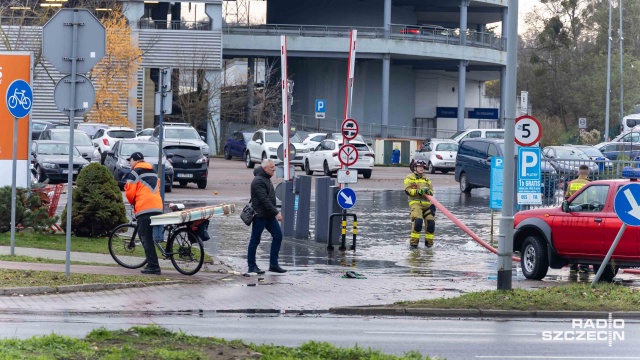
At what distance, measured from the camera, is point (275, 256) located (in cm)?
1773

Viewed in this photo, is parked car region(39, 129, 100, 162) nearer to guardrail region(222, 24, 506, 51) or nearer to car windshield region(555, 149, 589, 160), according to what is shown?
car windshield region(555, 149, 589, 160)

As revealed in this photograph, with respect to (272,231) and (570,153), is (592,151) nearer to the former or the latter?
(570,153)

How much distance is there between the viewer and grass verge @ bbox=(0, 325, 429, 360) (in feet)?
27.6

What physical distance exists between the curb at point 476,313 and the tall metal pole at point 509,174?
1133 millimetres

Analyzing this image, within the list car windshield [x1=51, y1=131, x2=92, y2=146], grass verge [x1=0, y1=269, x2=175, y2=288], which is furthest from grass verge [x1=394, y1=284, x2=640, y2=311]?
car windshield [x1=51, y1=131, x2=92, y2=146]

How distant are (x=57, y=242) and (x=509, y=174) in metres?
9.09

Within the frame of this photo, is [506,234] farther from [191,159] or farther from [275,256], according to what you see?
[191,159]

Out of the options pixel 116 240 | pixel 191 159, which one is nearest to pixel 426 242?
pixel 116 240

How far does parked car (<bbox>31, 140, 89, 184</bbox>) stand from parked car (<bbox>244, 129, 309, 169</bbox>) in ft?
44.0

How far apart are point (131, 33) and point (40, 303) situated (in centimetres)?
5238

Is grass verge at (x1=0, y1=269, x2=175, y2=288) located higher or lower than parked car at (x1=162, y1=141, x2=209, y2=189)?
lower

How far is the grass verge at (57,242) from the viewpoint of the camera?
757 inches

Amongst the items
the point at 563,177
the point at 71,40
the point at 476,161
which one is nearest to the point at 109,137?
the point at 476,161

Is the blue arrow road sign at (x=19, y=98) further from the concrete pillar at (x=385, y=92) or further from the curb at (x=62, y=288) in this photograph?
the concrete pillar at (x=385, y=92)
